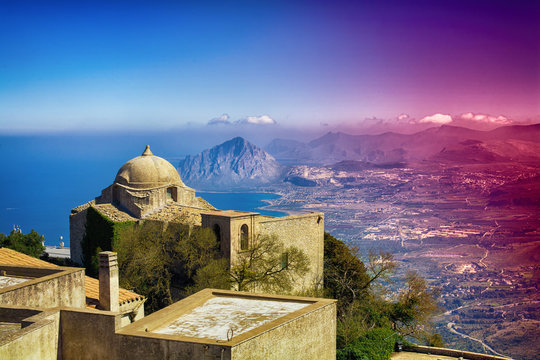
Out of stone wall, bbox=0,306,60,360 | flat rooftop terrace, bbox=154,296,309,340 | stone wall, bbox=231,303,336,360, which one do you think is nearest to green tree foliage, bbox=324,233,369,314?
flat rooftop terrace, bbox=154,296,309,340

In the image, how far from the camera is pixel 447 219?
10625cm

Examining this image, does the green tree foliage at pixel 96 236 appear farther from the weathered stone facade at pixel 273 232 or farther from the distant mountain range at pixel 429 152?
the distant mountain range at pixel 429 152

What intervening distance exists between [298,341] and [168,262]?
550 inches

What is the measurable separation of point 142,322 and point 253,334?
7.48 feet

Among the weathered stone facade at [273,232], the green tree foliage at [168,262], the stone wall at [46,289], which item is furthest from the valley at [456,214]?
the stone wall at [46,289]

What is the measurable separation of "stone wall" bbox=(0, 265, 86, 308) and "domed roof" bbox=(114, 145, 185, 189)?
15.6m

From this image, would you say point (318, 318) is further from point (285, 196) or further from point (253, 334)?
point (285, 196)

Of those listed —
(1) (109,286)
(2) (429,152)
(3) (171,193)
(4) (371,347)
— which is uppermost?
(2) (429,152)

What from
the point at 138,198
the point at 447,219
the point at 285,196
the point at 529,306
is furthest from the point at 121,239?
the point at 285,196

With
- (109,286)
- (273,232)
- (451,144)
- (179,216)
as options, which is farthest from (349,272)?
(451,144)

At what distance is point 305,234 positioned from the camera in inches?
1093

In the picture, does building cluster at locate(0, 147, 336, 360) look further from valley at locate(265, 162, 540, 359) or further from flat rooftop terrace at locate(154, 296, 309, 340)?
valley at locate(265, 162, 540, 359)

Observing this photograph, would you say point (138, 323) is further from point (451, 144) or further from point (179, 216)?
point (451, 144)

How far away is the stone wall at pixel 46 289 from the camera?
439 inches
